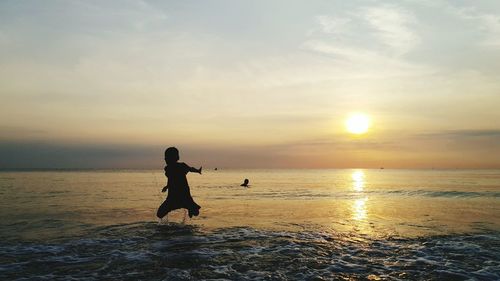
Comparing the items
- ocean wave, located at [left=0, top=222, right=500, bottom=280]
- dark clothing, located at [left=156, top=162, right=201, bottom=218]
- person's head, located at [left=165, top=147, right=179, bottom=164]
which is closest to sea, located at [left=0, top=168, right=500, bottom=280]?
ocean wave, located at [left=0, top=222, right=500, bottom=280]

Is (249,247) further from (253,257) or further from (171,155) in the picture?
(171,155)

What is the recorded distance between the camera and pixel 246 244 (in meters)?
11.9

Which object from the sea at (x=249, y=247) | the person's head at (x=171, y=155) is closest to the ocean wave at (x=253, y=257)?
the sea at (x=249, y=247)

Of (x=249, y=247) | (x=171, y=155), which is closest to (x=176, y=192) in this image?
(x=171, y=155)

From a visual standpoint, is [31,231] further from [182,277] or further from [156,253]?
[182,277]

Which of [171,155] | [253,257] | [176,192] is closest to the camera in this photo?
[253,257]

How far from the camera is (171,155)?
14.9m

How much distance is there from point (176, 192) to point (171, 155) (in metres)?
1.52

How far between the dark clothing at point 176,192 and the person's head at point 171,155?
0.57 ft

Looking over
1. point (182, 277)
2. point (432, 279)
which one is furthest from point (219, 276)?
point (432, 279)

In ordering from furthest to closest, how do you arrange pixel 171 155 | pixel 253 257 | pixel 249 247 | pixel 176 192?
pixel 176 192 → pixel 171 155 → pixel 249 247 → pixel 253 257

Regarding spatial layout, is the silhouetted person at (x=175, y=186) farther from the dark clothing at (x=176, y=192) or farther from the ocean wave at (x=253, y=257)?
the ocean wave at (x=253, y=257)

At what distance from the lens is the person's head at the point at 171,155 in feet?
48.8

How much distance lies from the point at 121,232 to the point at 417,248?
33.7ft
